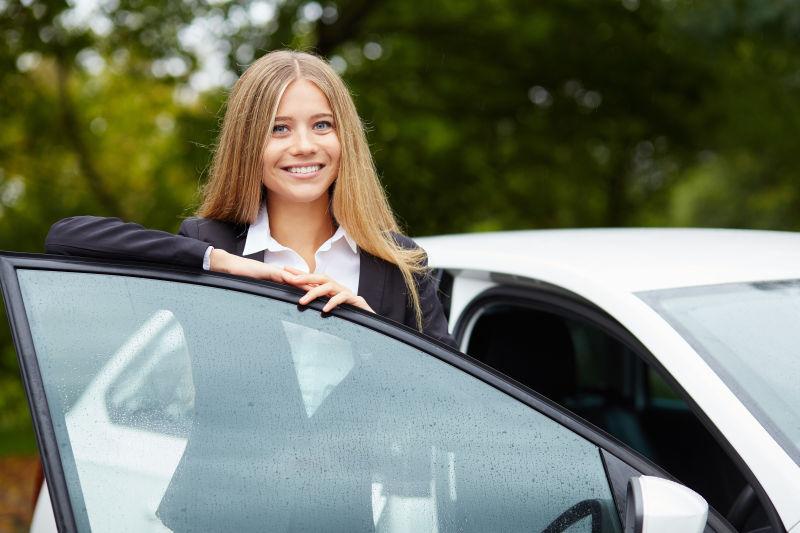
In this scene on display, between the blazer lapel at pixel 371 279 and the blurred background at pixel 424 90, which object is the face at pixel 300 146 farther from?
the blurred background at pixel 424 90

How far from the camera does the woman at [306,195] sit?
1.93m

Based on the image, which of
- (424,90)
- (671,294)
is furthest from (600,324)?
(424,90)

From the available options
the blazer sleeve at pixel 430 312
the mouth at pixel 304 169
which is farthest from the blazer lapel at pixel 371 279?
the mouth at pixel 304 169

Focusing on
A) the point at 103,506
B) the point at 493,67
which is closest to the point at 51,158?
the point at 493,67

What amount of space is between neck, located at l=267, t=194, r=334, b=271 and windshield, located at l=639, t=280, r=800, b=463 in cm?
75

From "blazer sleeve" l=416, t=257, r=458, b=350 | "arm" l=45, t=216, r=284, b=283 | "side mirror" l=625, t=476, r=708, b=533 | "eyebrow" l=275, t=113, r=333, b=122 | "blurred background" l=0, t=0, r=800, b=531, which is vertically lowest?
"side mirror" l=625, t=476, r=708, b=533

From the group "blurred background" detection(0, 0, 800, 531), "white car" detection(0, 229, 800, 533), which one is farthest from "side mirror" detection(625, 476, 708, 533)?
"blurred background" detection(0, 0, 800, 531)

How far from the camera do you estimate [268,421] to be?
1.48m

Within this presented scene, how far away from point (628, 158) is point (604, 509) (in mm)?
10890

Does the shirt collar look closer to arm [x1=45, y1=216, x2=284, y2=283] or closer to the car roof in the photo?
arm [x1=45, y1=216, x2=284, y2=283]

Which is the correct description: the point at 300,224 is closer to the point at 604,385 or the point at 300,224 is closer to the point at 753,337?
the point at 753,337

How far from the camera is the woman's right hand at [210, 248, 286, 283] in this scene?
1695 millimetres

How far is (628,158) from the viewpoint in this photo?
11.8 metres

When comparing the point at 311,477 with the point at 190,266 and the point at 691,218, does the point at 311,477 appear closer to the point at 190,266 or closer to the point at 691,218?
the point at 190,266
